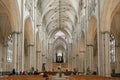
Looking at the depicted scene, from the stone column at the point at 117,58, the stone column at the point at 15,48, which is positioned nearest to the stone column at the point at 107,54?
the stone column at the point at 15,48

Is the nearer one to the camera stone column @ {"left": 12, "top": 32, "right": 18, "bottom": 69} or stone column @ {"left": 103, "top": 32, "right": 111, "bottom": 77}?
stone column @ {"left": 103, "top": 32, "right": 111, "bottom": 77}

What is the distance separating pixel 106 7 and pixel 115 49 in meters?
16.5

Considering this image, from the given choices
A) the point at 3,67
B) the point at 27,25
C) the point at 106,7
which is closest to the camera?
the point at 106,7

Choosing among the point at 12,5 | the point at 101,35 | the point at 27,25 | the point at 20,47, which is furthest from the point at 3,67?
the point at 101,35

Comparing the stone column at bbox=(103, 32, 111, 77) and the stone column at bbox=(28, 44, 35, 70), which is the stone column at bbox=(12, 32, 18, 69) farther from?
the stone column at bbox=(28, 44, 35, 70)

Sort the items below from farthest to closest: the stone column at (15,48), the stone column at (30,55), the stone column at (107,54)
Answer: the stone column at (30,55), the stone column at (15,48), the stone column at (107,54)

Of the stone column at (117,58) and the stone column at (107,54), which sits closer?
the stone column at (107,54)

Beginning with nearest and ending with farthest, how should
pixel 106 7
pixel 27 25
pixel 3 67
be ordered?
pixel 106 7 → pixel 27 25 → pixel 3 67

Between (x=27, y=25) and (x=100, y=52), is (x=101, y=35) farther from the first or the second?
(x=27, y=25)

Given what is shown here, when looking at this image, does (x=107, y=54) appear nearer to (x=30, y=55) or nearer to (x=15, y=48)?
(x=15, y=48)

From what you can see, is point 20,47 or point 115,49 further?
point 115,49

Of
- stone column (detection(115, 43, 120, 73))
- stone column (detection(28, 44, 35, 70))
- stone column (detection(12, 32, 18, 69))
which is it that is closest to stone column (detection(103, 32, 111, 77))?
stone column (detection(12, 32, 18, 69))

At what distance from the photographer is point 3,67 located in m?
42.4

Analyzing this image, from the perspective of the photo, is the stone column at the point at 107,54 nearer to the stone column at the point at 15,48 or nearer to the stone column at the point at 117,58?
the stone column at the point at 15,48
